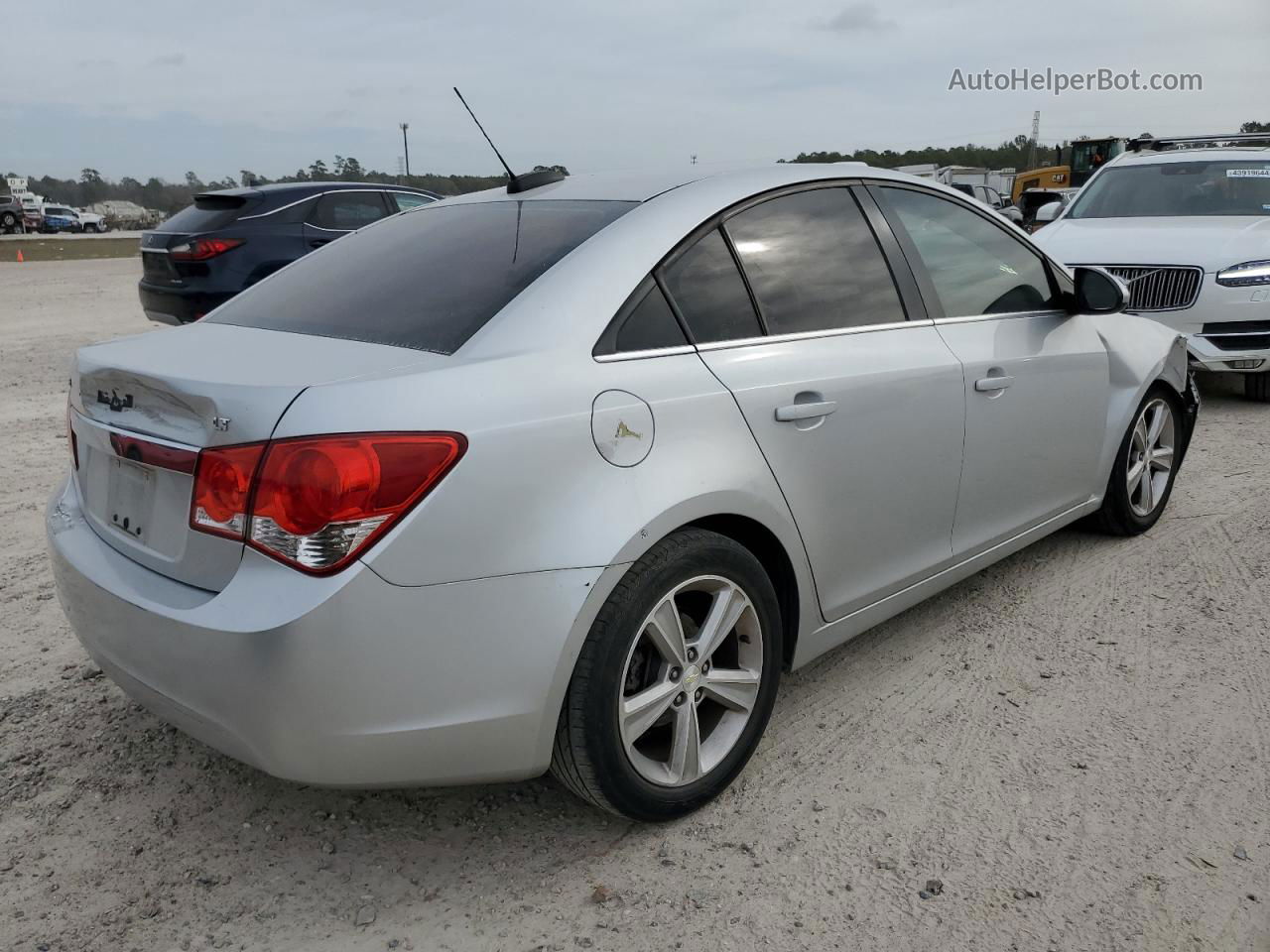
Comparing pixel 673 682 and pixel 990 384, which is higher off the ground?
pixel 990 384

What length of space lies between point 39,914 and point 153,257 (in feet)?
24.7

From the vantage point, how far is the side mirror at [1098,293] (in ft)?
12.3

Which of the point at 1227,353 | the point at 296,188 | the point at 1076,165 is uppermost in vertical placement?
the point at 1076,165

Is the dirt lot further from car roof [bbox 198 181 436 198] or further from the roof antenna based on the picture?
car roof [bbox 198 181 436 198]

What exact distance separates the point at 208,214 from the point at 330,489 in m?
7.78

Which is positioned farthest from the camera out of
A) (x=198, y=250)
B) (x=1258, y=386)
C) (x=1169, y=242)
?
(x=198, y=250)

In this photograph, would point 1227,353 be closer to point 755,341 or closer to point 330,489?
point 755,341

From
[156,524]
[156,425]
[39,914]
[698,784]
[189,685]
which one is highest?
[156,425]

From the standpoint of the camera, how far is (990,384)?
330 cm

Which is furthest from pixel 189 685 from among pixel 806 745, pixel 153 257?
pixel 153 257

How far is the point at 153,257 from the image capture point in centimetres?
866

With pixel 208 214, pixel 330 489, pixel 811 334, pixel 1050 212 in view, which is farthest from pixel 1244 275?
pixel 208 214

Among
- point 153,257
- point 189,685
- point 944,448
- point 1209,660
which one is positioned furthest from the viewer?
point 153,257

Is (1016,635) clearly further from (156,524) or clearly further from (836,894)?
(156,524)
